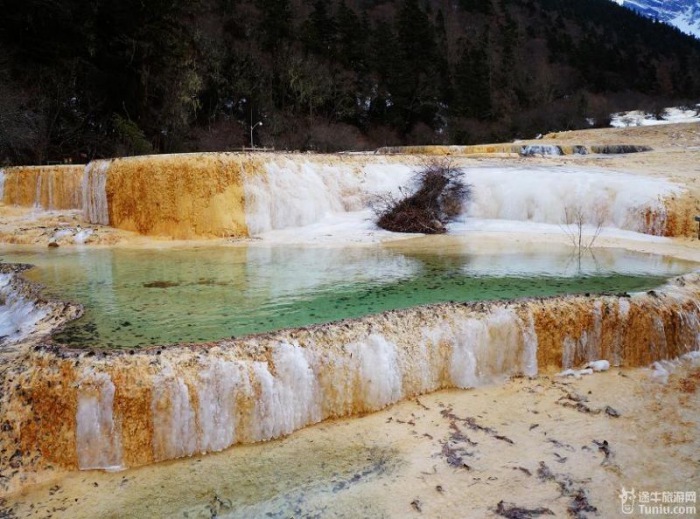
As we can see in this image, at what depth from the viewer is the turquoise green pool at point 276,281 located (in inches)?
247

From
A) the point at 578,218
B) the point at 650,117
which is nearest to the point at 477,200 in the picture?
the point at 578,218

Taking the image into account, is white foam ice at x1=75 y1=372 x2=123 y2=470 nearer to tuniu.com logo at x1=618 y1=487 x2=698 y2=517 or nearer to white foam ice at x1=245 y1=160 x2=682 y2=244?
tuniu.com logo at x1=618 y1=487 x2=698 y2=517

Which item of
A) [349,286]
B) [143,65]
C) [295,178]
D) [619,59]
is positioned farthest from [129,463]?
[619,59]

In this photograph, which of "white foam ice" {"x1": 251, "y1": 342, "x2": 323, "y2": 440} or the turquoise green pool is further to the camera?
the turquoise green pool

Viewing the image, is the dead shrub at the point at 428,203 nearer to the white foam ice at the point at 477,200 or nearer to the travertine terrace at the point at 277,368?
the white foam ice at the point at 477,200

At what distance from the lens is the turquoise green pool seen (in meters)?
6.29

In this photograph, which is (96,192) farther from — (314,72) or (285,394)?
(314,72)

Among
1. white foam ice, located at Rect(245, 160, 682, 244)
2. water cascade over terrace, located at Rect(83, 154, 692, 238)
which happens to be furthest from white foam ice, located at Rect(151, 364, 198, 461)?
water cascade over terrace, located at Rect(83, 154, 692, 238)

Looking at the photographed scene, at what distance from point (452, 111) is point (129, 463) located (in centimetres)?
4032

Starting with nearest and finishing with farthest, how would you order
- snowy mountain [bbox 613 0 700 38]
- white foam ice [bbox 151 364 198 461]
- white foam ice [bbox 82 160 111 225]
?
white foam ice [bbox 151 364 198 461]
white foam ice [bbox 82 160 111 225]
snowy mountain [bbox 613 0 700 38]

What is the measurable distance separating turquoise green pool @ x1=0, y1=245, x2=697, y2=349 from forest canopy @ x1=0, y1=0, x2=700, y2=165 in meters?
12.2

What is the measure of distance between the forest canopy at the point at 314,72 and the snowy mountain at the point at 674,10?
116265 mm

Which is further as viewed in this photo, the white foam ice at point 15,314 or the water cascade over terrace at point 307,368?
the white foam ice at point 15,314

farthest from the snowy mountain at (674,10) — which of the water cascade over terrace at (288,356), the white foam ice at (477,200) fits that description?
the water cascade over terrace at (288,356)
